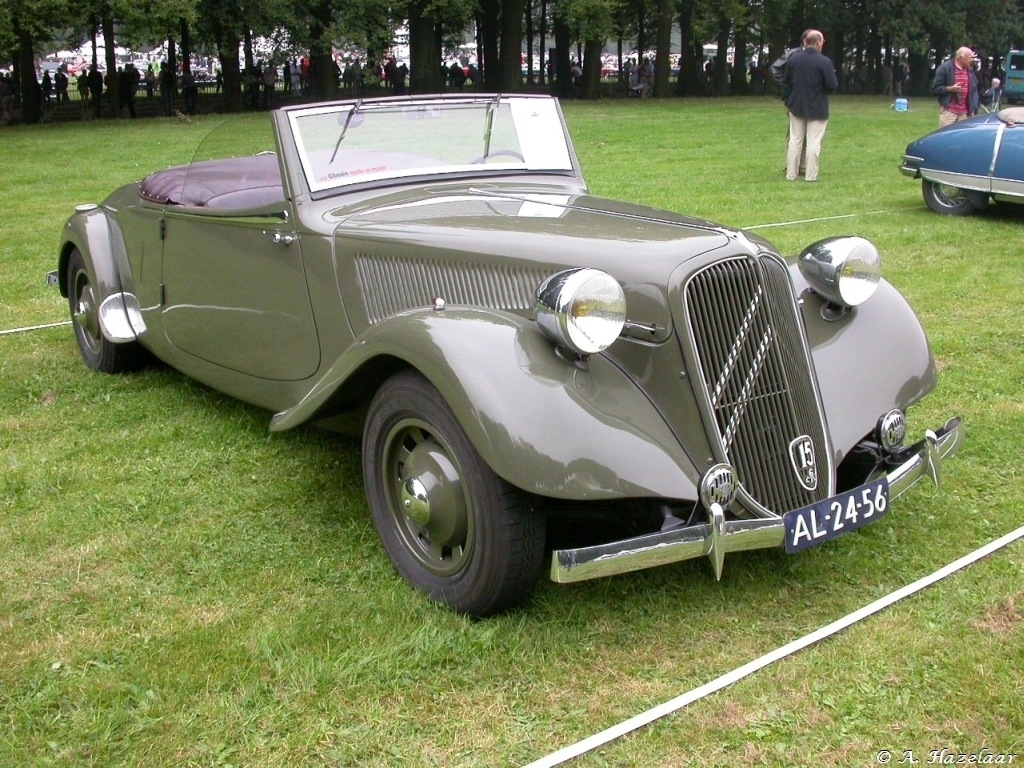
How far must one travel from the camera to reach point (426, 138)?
446cm

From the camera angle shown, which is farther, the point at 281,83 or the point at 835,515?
the point at 281,83

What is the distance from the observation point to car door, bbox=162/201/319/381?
4.11 metres

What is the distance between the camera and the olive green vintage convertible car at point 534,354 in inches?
117

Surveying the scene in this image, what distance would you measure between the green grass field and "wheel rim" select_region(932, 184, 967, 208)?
5598 mm

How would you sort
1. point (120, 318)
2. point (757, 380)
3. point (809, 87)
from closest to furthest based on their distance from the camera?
point (757, 380) → point (120, 318) → point (809, 87)

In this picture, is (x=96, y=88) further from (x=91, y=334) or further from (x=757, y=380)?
(x=757, y=380)

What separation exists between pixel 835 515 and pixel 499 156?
2.30 m

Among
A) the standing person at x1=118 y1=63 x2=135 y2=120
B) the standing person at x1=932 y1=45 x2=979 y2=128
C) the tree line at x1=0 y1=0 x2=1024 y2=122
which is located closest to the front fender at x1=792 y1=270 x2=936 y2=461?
the standing person at x1=932 y1=45 x2=979 y2=128

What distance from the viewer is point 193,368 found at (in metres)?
4.93

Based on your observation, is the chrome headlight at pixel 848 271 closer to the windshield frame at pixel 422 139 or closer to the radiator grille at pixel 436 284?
the radiator grille at pixel 436 284

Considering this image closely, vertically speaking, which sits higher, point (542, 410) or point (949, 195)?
point (949, 195)

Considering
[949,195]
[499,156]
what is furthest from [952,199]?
[499,156]

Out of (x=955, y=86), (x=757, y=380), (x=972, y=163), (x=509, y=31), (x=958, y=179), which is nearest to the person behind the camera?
(x=757, y=380)

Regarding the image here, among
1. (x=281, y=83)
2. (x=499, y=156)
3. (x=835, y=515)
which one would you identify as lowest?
(x=835, y=515)
